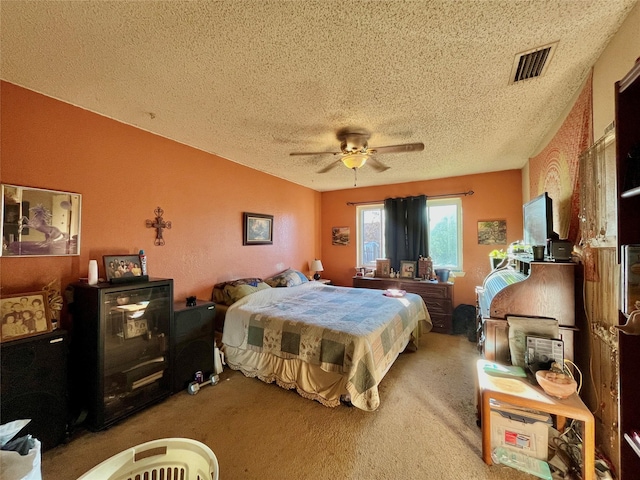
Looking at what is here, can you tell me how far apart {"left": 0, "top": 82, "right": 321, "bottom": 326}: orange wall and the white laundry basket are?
1603 mm

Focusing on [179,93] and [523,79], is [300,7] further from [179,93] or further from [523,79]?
[523,79]

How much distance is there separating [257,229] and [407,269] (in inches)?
106

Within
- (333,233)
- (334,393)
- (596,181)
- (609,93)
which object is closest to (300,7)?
(609,93)

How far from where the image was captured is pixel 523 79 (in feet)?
5.71

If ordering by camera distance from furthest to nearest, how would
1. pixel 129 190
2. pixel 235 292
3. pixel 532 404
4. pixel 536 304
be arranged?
pixel 235 292 < pixel 129 190 < pixel 536 304 < pixel 532 404

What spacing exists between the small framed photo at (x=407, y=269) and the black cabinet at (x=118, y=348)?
3.63 meters

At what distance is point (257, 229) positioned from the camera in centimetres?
392

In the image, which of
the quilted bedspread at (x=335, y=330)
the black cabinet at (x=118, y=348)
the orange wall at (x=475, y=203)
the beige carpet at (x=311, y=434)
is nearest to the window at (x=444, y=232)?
the orange wall at (x=475, y=203)

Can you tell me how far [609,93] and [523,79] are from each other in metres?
0.48

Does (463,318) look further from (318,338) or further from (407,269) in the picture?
(318,338)

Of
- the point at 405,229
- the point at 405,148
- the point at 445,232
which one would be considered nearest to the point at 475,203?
the point at 445,232

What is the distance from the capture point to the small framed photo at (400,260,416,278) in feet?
14.7

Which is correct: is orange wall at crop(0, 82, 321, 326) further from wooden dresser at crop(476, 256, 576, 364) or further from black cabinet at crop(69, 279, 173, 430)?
wooden dresser at crop(476, 256, 576, 364)

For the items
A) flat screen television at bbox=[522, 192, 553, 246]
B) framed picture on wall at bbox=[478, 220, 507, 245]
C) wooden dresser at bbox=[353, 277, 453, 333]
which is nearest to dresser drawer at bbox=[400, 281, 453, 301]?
wooden dresser at bbox=[353, 277, 453, 333]
